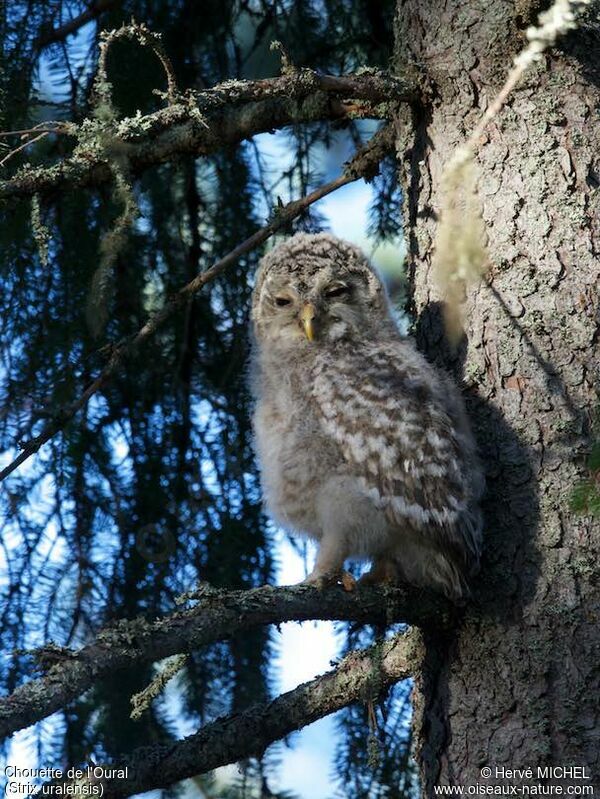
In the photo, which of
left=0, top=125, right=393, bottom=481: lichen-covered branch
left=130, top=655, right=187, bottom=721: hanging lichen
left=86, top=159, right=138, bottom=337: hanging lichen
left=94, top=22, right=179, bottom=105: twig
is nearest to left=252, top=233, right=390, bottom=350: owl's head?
left=0, top=125, right=393, bottom=481: lichen-covered branch

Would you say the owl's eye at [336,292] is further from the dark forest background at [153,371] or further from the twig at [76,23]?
the twig at [76,23]

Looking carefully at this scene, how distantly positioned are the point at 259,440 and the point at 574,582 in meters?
0.85

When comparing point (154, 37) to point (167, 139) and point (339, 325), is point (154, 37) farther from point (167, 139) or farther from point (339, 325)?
point (339, 325)

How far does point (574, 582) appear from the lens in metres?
2.08

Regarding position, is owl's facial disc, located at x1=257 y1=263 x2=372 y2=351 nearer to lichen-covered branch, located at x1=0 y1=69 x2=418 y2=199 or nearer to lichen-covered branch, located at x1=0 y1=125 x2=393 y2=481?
lichen-covered branch, located at x1=0 y1=125 x2=393 y2=481

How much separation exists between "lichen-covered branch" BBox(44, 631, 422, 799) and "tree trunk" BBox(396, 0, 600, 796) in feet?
0.39

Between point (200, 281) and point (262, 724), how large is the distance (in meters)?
0.96

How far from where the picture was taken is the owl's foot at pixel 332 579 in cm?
223

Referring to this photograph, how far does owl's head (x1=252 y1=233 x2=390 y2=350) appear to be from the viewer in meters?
2.66

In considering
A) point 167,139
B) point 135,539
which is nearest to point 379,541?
point 135,539

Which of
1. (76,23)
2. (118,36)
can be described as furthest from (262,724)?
(76,23)

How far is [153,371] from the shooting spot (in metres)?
3.02

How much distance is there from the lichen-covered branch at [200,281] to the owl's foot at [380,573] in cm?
71

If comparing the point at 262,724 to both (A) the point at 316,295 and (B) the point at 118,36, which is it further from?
(B) the point at 118,36
